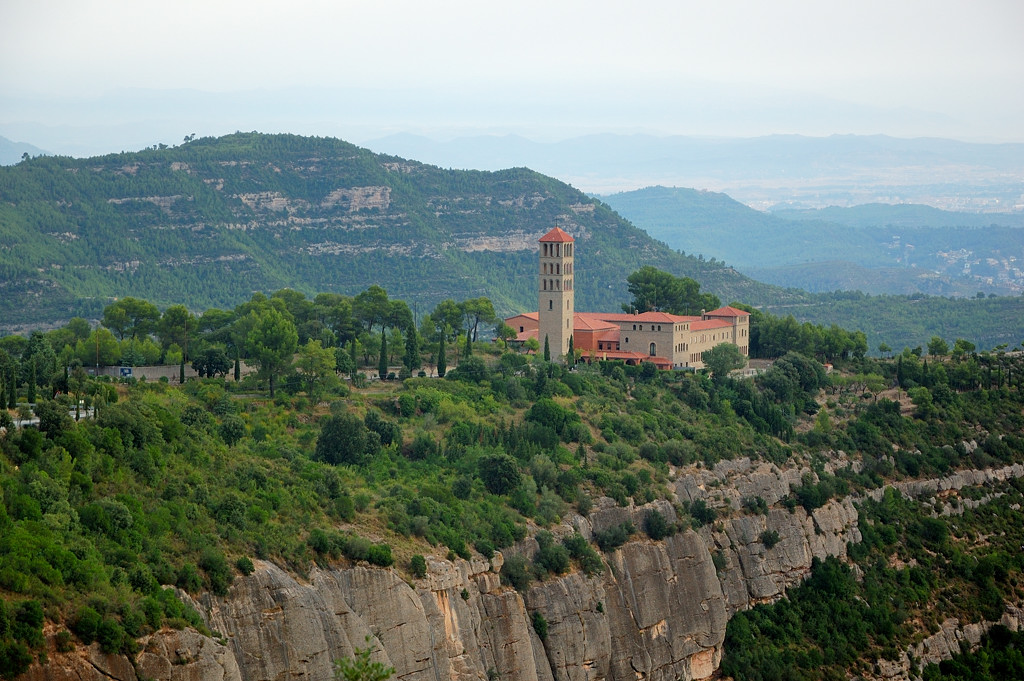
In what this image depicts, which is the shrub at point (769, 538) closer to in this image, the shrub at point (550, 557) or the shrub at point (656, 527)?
the shrub at point (656, 527)

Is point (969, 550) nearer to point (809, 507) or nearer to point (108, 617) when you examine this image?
point (809, 507)

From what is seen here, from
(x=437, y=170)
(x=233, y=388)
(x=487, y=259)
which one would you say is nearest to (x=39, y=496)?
(x=233, y=388)

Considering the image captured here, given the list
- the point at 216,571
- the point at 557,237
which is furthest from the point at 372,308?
the point at 216,571

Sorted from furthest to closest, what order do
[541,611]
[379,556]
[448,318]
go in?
[448,318] → [541,611] → [379,556]

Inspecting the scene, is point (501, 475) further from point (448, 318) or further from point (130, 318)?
point (130, 318)

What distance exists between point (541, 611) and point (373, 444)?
1033 cm

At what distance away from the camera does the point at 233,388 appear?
68312mm

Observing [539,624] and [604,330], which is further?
[604,330]

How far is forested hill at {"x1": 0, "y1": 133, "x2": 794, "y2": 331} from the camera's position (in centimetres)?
14775

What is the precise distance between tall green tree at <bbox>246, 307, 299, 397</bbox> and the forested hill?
6229 centimetres

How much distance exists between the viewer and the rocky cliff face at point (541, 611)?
41844 mm

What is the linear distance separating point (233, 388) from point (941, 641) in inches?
1293

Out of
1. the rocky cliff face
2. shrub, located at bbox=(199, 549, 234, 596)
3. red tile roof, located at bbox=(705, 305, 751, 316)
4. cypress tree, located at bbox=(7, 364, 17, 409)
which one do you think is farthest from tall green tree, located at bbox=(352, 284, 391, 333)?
shrub, located at bbox=(199, 549, 234, 596)

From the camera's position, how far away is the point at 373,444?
6231cm
